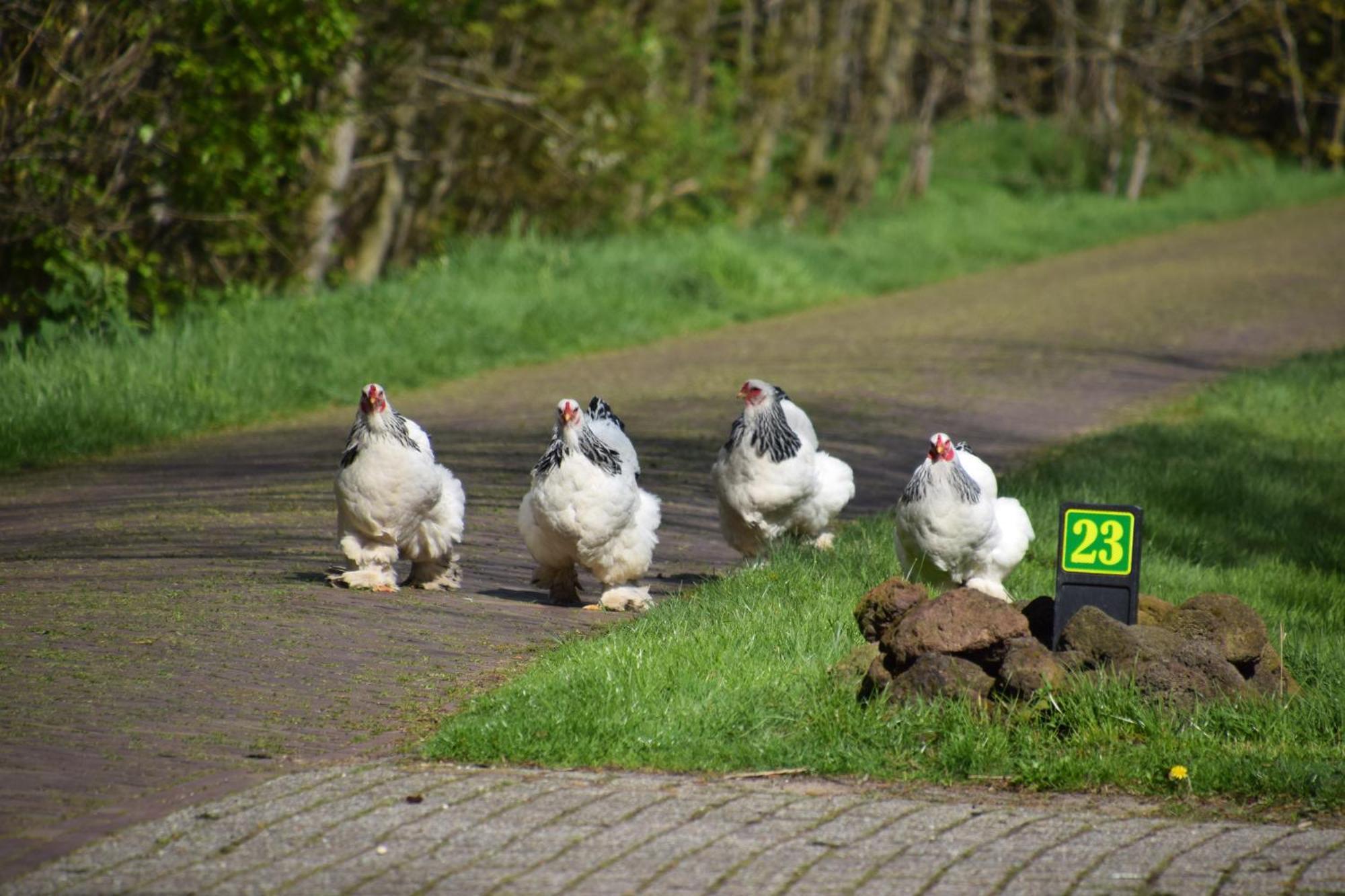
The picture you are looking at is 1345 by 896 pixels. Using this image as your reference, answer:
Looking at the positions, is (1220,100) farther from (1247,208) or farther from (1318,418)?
(1318,418)

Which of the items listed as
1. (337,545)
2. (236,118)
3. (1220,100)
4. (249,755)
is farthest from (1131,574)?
(1220,100)

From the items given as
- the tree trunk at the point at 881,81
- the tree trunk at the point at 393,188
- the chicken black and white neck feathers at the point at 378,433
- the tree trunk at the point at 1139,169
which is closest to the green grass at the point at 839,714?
the chicken black and white neck feathers at the point at 378,433

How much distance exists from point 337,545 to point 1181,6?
88.0 feet

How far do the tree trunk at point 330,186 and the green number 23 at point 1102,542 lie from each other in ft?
42.1

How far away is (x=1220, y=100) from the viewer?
113 ft

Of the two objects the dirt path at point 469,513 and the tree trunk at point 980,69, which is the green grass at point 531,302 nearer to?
the dirt path at point 469,513

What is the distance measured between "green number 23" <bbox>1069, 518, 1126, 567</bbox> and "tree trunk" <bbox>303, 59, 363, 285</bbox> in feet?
42.1

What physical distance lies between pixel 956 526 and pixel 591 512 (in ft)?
5.38

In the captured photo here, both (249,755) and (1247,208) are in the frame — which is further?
(1247,208)

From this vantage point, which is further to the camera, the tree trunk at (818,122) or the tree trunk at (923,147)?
the tree trunk at (923,147)

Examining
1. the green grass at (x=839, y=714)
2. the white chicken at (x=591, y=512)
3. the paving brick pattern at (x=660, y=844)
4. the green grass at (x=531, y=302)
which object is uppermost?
the green grass at (x=531, y=302)

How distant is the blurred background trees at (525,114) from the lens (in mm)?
15117

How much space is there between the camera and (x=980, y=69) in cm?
2997

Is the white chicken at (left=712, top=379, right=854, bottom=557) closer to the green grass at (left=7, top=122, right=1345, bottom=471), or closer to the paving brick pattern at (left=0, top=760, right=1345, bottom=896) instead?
the paving brick pattern at (left=0, top=760, right=1345, bottom=896)
